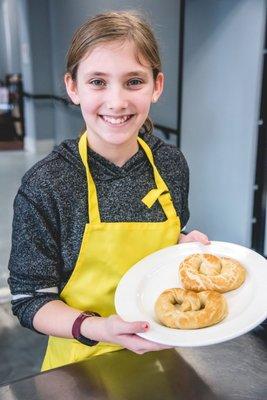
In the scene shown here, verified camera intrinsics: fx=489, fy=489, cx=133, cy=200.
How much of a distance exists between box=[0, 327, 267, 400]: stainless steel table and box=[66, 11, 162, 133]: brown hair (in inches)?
24.0

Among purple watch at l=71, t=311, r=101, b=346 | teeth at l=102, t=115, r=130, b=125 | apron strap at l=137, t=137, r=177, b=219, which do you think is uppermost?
teeth at l=102, t=115, r=130, b=125

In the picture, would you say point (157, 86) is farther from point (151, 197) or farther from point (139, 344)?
point (139, 344)

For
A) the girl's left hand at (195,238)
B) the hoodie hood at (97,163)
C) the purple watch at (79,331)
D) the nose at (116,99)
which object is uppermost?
the nose at (116,99)

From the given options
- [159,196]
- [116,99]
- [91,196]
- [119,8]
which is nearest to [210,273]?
[159,196]

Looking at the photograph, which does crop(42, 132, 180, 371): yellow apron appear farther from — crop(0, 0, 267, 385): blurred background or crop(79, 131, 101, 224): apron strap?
crop(0, 0, 267, 385): blurred background

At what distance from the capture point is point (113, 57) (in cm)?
97

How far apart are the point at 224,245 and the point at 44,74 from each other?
611 cm

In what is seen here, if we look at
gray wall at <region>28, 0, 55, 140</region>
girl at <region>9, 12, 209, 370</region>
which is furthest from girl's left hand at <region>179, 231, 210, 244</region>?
gray wall at <region>28, 0, 55, 140</region>

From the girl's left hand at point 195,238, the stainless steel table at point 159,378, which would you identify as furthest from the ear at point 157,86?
the stainless steel table at point 159,378

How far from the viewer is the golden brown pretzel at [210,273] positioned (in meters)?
1.05

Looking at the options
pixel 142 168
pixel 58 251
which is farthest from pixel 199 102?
pixel 58 251

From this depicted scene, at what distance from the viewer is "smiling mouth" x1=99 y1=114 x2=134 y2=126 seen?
39.1 inches

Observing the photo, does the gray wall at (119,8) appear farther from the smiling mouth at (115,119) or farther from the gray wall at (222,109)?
the smiling mouth at (115,119)

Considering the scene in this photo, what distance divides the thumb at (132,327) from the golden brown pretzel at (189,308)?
0.31ft
